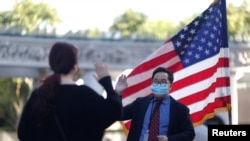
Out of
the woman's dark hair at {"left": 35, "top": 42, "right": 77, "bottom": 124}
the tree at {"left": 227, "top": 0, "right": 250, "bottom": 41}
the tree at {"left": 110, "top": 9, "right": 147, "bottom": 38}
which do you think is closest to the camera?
the woman's dark hair at {"left": 35, "top": 42, "right": 77, "bottom": 124}

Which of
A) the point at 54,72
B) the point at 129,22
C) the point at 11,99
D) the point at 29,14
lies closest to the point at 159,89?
the point at 54,72

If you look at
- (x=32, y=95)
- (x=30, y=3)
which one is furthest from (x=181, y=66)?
(x=30, y=3)

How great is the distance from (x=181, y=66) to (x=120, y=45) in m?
18.9

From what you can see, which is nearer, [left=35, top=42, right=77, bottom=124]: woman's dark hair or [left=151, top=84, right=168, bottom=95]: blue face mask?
[left=35, top=42, right=77, bottom=124]: woman's dark hair

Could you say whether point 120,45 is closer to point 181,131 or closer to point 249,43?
point 249,43

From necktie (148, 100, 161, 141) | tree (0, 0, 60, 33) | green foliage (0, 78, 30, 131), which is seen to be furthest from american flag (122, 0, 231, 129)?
tree (0, 0, 60, 33)

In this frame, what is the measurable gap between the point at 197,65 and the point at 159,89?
76.1 inches

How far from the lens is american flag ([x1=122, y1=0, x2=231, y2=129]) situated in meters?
7.53

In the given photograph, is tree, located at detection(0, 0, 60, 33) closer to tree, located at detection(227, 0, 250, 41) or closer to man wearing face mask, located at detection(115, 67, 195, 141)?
tree, located at detection(227, 0, 250, 41)

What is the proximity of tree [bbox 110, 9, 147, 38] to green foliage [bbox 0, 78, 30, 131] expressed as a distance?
56.3 ft

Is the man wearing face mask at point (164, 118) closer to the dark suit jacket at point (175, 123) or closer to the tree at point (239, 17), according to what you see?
the dark suit jacket at point (175, 123)

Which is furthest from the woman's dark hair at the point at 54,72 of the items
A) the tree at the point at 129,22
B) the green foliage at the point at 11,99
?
the tree at the point at 129,22

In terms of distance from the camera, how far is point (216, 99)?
24.4ft

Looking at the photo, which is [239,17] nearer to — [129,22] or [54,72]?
[129,22]
